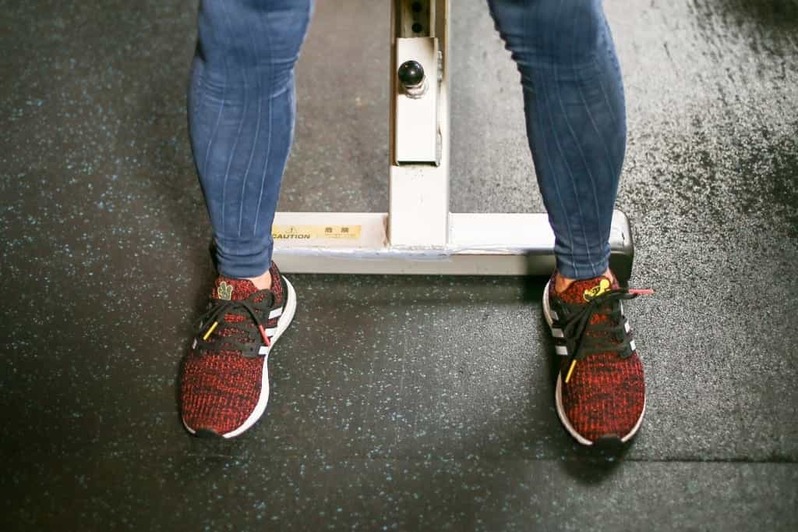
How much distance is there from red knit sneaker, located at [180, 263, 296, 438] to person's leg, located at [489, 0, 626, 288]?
36 cm

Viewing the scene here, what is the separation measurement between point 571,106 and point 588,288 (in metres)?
0.23

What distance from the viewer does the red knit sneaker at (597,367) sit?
2.90 ft

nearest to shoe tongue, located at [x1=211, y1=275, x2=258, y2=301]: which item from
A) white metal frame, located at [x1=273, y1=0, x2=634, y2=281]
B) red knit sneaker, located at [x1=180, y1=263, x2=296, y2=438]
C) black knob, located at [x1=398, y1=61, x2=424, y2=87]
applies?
red knit sneaker, located at [x1=180, y1=263, x2=296, y2=438]

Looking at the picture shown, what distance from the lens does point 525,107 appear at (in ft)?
2.61

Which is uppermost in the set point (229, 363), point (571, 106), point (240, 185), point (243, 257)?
point (571, 106)

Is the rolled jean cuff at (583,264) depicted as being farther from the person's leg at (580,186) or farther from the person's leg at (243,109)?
the person's leg at (243,109)

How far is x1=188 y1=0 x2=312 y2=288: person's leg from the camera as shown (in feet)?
2.34

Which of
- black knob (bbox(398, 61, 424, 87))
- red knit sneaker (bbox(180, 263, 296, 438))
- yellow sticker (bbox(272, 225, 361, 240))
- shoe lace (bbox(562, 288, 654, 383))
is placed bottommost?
red knit sneaker (bbox(180, 263, 296, 438))

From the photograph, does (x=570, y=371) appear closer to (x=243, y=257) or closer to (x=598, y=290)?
(x=598, y=290)

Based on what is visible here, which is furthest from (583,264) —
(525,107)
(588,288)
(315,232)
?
(315,232)

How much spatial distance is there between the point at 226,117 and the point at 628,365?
20.0 inches

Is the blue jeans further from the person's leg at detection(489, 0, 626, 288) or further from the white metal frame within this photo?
the white metal frame

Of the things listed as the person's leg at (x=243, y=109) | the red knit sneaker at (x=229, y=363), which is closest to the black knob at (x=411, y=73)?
the person's leg at (x=243, y=109)

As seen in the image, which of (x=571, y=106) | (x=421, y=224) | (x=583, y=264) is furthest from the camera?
(x=421, y=224)
